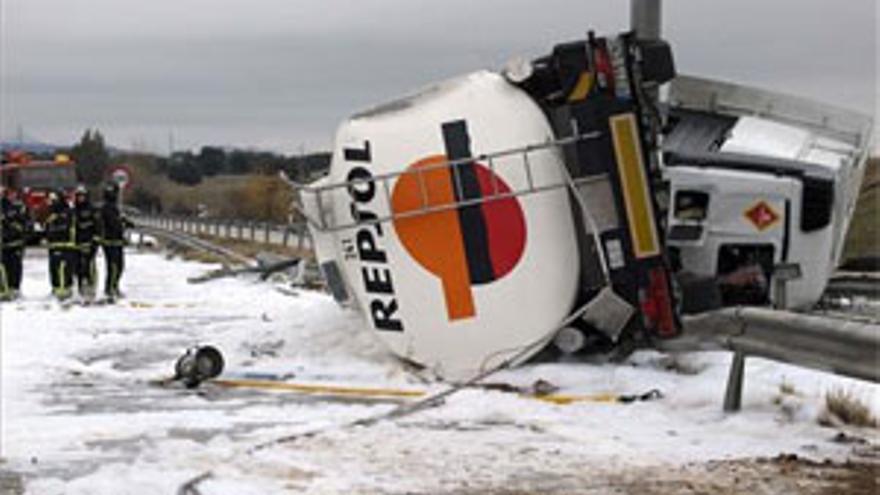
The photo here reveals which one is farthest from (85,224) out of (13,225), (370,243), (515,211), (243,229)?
(243,229)

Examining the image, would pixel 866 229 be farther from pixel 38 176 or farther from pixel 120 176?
pixel 38 176

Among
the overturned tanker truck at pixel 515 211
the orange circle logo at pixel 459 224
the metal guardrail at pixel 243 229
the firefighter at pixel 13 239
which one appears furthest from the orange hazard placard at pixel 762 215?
the metal guardrail at pixel 243 229

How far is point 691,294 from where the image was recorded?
27.8ft

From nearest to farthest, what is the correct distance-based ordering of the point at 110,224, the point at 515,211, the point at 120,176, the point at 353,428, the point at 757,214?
the point at 353,428 → the point at 515,211 → the point at 757,214 → the point at 110,224 → the point at 120,176

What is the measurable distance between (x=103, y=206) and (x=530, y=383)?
32.1ft

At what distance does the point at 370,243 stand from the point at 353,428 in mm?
2216

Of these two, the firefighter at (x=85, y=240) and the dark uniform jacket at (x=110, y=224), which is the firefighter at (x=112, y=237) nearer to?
the dark uniform jacket at (x=110, y=224)

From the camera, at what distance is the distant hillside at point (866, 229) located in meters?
18.2

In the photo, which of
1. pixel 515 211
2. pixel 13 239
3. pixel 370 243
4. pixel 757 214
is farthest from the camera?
pixel 13 239

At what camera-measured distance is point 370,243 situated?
8.07m

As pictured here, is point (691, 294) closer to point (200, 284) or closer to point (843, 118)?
point (843, 118)

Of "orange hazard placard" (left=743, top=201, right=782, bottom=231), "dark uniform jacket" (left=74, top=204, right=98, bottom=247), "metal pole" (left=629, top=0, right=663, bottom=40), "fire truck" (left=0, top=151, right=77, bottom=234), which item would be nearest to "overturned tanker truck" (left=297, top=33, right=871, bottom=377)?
"orange hazard placard" (left=743, top=201, right=782, bottom=231)

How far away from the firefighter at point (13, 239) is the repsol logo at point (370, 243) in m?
9.07

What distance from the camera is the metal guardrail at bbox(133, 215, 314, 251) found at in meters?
29.5
